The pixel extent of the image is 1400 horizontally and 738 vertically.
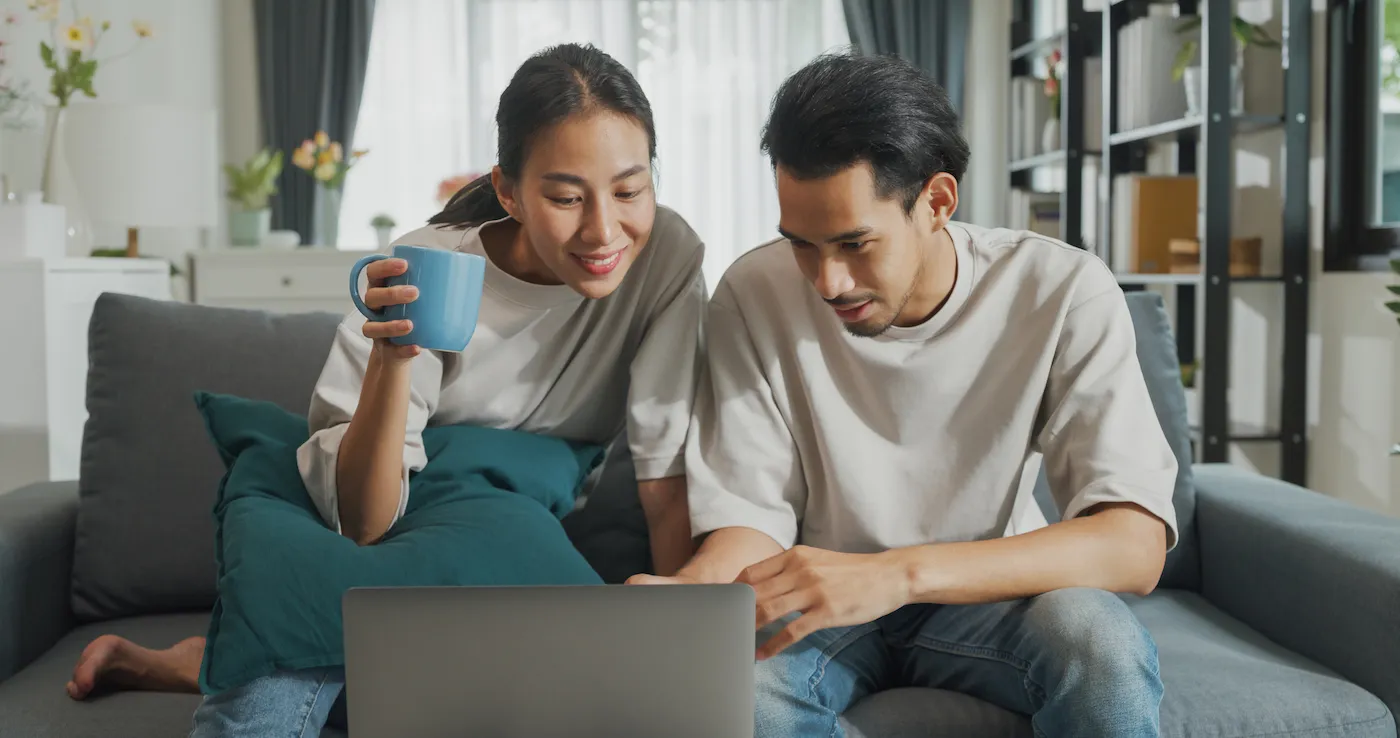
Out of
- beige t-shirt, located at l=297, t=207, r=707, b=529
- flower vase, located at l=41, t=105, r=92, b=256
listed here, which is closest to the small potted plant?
flower vase, located at l=41, t=105, r=92, b=256

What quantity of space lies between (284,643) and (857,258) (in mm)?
711

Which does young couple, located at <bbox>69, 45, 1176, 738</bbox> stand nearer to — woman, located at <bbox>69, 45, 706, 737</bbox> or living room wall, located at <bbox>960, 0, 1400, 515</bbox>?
woman, located at <bbox>69, 45, 706, 737</bbox>

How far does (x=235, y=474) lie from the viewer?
1.36 meters

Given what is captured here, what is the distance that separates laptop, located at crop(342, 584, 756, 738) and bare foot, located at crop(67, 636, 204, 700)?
709mm

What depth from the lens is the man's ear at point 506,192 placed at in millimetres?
1438

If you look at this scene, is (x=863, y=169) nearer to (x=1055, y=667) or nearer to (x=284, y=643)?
(x=1055, y=667)

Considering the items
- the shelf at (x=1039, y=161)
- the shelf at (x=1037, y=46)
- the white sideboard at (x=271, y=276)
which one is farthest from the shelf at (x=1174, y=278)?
the white sideboard at (x=271, y=276)

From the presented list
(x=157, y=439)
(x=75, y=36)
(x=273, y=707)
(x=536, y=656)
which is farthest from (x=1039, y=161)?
(x=536, y=656)

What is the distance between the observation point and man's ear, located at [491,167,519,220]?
1.44 m

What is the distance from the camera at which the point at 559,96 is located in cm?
137

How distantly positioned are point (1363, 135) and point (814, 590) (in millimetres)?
2628

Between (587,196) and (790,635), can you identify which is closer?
(790,635)

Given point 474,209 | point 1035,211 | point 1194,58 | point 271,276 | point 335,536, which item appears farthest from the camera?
A: point 1035,211

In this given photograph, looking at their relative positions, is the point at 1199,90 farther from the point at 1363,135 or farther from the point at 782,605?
the point at 782,605
